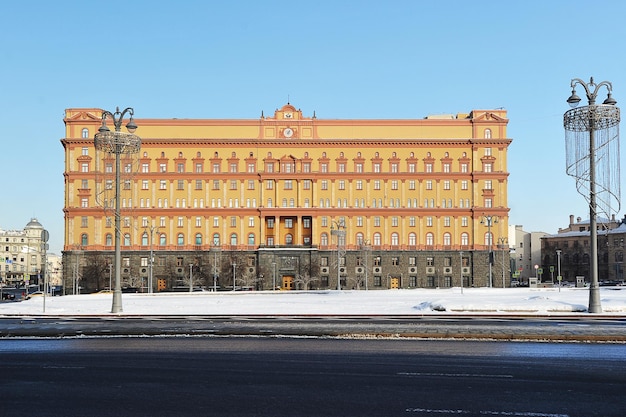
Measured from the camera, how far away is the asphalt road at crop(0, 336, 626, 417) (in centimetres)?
1127

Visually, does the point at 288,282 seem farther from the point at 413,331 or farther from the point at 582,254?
the point at 413,331

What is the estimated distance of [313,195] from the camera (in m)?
114

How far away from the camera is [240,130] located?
375ft

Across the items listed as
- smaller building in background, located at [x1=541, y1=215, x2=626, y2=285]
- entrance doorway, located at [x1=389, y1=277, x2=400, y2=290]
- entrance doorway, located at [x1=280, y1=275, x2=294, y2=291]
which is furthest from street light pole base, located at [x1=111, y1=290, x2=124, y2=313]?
smaller building in background, located at [x1=541, y1=215, x2=626, y2=285]

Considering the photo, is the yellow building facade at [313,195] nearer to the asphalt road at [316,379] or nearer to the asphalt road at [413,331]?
the asphalt road at [413,331]

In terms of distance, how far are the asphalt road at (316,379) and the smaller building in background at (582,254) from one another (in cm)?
11637

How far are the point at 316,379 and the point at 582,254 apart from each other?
457 feet

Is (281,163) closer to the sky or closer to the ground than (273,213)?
closer to the sky

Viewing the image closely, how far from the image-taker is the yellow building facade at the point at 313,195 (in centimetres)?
11219

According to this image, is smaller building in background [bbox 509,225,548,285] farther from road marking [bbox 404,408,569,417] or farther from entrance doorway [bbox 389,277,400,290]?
road marking [bbox 404,408,569,417]

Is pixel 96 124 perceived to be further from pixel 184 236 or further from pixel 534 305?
pixel 534 305

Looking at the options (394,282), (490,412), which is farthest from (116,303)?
(394,282)

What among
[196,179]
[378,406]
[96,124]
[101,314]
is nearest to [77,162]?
[96,124]

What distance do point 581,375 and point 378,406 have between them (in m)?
5.44
